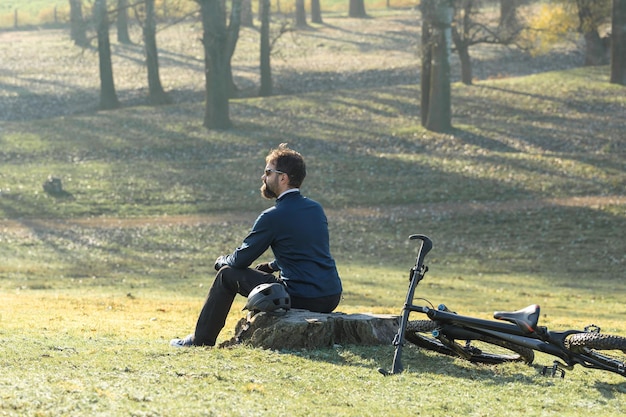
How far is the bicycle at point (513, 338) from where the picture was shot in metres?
7.74

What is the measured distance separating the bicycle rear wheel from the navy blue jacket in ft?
7.19

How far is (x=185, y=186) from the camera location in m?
29.2

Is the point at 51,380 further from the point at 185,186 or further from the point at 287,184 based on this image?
the point at 185,186

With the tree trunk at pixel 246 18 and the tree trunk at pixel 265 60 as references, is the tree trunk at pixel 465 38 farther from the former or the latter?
the tree trunk at pixel 246 18

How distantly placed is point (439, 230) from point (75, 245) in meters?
8.41

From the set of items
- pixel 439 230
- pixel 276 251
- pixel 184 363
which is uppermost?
pixel 276 251

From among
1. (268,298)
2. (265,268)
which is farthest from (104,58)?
(268,298)

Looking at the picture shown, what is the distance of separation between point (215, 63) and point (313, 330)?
93.0 ft

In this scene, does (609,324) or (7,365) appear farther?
(609,324)

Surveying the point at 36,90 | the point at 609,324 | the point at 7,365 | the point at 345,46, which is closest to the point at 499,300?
the point at 609,324

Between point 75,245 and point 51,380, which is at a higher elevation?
point 51,380

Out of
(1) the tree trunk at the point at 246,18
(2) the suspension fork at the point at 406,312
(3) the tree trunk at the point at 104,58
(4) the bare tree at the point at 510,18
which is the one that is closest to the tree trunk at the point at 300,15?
(1) the tree trunk at the point at 246,18

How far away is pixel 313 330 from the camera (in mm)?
8508

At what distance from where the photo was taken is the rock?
27.9 feet
